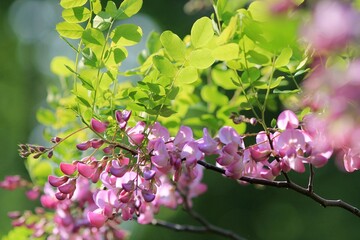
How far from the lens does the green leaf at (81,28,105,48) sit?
0.81m

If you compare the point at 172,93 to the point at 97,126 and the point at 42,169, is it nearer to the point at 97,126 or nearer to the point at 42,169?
the point at 97,126

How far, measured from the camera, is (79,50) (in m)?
0.82

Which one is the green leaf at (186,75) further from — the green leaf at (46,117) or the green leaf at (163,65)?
the green leaf at (46,117)

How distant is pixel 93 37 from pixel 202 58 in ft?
0.45

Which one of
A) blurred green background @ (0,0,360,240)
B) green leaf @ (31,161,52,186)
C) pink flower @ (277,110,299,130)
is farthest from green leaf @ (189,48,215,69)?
blurred green background @ (0,0,360,240)

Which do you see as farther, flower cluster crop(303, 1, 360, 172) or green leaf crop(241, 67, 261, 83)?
green leaf crop(241, 67, 261, 83)

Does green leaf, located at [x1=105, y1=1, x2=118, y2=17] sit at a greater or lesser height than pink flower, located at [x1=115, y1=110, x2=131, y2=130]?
greater

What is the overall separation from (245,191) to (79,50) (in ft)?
15.2

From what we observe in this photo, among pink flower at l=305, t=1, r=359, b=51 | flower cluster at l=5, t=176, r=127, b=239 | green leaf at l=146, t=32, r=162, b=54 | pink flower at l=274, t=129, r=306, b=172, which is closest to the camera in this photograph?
pink flower at l=305, t=1, r=359, b=51

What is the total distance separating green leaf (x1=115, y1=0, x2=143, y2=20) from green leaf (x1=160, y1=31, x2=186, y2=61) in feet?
0.19

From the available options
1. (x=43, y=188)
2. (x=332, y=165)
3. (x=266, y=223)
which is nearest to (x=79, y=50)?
(x=43, y=188)

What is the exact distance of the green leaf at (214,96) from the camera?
115 centimetres

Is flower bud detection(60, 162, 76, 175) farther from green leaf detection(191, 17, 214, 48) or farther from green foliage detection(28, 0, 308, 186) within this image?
green leaf detection(191, 17, 214, 48)

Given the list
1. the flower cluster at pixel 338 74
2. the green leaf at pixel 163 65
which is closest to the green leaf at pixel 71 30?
the green leaf at pixel 163 65
